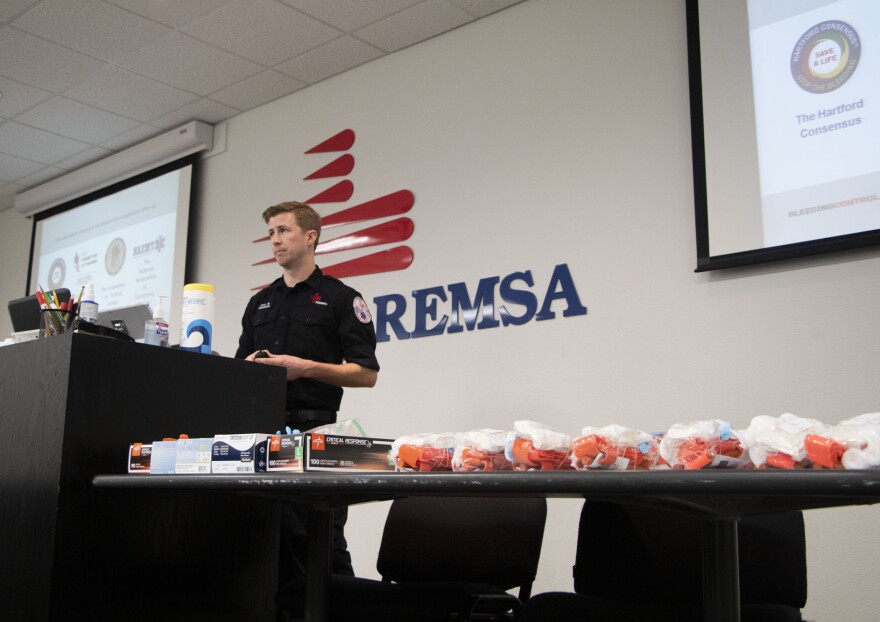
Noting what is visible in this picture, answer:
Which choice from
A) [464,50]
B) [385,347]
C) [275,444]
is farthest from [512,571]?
[464,50]

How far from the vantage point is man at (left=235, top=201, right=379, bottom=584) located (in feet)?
8.59

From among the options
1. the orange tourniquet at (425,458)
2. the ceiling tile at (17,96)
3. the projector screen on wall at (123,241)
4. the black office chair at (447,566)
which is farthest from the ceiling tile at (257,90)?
the orange tourniquet at (425,458)

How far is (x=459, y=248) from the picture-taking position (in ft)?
12.0

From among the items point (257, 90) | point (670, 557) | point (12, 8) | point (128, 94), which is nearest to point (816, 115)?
point (670, 557)

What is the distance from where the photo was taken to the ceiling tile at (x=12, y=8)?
3.71 metres

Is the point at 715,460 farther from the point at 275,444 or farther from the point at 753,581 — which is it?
the point at 753,581

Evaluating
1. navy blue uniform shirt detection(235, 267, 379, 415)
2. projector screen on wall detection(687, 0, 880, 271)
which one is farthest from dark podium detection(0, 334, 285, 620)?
projector screen on wall detection(687, 0, 880, 271)

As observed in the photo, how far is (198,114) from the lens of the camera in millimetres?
4797

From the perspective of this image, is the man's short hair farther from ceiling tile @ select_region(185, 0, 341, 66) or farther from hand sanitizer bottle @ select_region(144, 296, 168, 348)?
ceiling tile @ select_region(185, 0, 341, 66)

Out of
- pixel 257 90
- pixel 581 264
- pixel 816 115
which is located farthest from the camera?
pixel 257 90

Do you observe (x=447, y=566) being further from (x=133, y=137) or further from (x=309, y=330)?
(x=133, y=137)

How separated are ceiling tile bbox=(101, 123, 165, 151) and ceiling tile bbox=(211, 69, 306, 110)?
1.96 ft

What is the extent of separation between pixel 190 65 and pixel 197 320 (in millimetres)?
2681

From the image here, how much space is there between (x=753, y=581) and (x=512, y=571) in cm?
59
